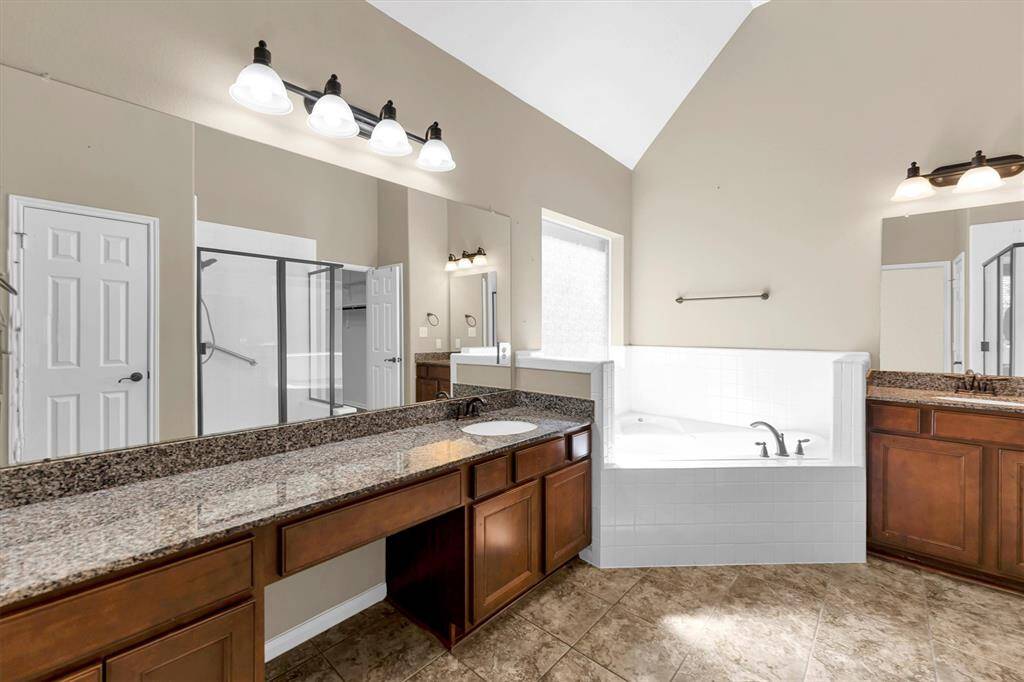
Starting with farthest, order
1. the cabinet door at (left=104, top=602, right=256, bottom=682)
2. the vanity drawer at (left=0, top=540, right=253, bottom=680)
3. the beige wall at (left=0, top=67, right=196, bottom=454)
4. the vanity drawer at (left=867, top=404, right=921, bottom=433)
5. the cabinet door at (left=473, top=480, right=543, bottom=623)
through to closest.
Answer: the vanity drawer at (left=867, top=404, right=921, bottom=433) < the cabinet door at (left=473, top=480, right=543, bottom=623) < the beige wall at (left=0, top=67, right=196, bottom=454) < the cabinet door at (left=104, top=602, right=256, bottom=682) < the vanity drawer at (left=0, top=540, right=253, bottom=680)

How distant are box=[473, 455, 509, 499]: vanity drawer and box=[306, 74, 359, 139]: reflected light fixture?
147 cm

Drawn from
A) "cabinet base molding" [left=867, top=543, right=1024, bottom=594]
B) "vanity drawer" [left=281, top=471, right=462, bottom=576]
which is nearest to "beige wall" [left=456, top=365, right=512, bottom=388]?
"vanity drawer" [left=281, top=471, right=462, bottom=576]

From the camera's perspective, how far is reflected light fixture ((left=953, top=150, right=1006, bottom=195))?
2.45m

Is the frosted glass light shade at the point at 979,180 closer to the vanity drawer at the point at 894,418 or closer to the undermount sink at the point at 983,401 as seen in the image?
the undermount sink at the point at 983,401

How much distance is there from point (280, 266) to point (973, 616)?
10.8 feet

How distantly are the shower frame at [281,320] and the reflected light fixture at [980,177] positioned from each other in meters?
3.39

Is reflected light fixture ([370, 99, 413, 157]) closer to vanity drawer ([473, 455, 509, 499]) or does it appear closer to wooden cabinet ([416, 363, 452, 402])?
wooden cabinet ([416, 363, 452, 402])

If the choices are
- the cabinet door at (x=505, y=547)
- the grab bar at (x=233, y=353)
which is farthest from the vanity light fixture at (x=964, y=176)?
the grab bar at (x=233, y=353)

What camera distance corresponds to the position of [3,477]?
117 cm

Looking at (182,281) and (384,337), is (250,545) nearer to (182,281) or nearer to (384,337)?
(182,281)

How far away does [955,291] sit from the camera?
2572 millimetres

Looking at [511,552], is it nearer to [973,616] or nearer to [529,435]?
[529,435]

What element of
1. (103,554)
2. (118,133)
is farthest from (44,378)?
(118,133)

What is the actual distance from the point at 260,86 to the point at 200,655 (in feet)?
5.67
